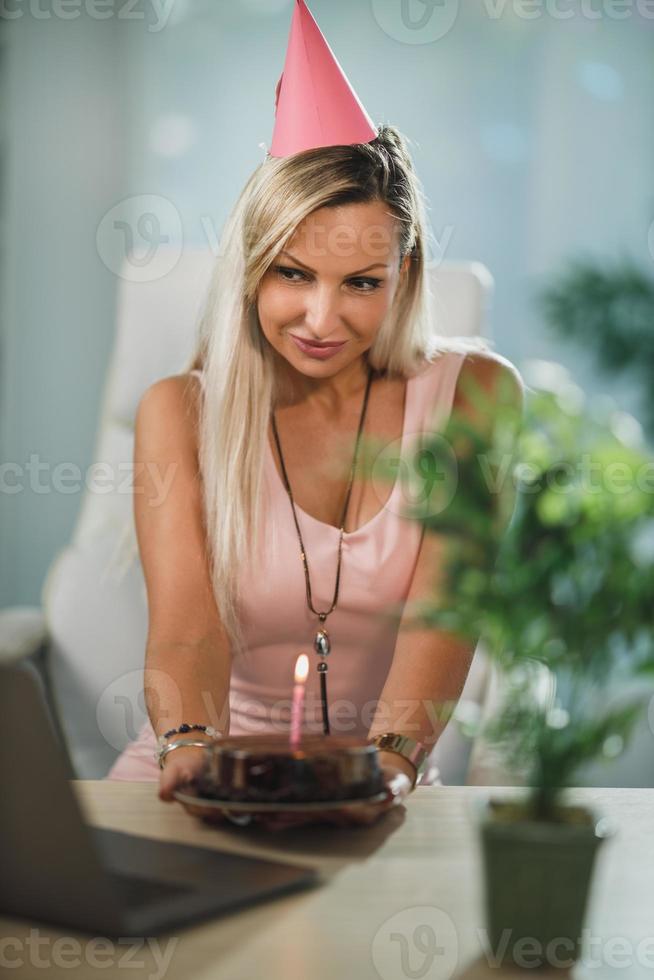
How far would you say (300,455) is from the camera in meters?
1.48

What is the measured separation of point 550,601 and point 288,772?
26cm

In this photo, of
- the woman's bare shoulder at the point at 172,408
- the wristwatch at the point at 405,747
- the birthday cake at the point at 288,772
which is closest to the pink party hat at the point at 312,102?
the woman's bare shoulder at the point at 172,408

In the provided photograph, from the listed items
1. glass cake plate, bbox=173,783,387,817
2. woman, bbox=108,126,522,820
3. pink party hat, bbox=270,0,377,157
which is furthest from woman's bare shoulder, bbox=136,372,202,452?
glass cake plate, bbox=173,783,387,817

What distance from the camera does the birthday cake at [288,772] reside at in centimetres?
77

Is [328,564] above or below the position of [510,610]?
below

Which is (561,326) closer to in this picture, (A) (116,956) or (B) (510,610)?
(B) (510,610)

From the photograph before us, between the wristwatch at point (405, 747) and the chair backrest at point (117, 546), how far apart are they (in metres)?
0.55

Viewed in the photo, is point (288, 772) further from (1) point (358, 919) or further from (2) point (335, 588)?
(2) point (335, 588)

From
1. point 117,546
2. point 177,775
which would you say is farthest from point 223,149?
point 177,775

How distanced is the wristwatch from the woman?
0.48 ft

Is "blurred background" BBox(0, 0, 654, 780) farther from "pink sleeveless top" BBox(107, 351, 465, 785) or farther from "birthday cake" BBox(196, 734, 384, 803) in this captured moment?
"birthday cake" BBox(196, 734, 384, 803)

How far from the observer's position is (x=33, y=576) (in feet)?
8.76

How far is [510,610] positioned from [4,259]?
2.20 meters

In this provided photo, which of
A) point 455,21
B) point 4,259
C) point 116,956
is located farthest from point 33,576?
point 116,956
